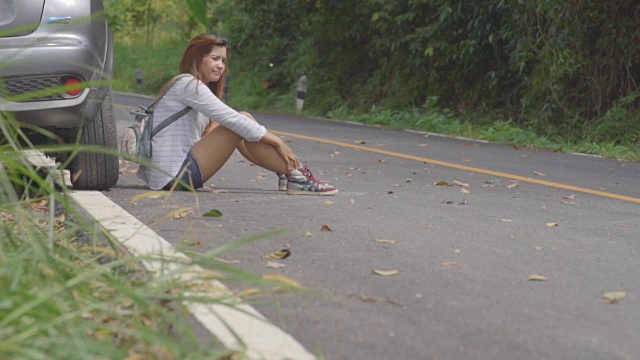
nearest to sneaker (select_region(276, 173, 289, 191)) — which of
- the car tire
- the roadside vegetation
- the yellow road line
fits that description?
the car tire

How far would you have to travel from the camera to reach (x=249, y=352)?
3.49 m

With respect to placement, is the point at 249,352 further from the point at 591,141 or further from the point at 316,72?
the point at 316,72

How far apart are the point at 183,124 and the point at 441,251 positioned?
274 centimetres

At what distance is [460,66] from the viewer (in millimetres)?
20062

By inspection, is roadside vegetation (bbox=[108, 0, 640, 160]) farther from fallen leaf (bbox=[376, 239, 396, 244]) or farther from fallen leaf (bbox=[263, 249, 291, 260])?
fallen leaf (bbox=[263, 249, 291, 260])

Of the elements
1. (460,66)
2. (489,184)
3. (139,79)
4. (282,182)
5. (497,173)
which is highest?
(282,182)

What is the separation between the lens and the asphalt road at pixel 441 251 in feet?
13.1

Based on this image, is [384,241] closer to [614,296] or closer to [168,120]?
[614,296]

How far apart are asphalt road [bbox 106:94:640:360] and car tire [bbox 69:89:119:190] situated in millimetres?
141

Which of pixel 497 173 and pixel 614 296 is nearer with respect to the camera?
pixel 614 296

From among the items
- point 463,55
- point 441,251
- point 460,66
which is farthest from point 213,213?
point 460,66

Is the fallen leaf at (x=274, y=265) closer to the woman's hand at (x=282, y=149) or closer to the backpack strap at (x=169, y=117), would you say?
the woman's hand at (x=282, y=149)

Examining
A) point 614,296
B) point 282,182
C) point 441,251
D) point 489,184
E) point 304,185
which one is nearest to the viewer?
point 614,296

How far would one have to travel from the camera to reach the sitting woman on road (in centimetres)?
780
